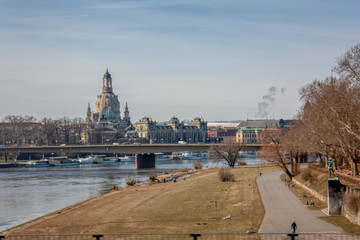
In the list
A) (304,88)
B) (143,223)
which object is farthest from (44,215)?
(304,88)

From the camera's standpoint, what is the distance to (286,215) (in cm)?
3988

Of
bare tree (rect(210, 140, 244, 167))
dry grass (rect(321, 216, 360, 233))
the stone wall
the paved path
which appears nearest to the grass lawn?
dry grass (rect(321, 216, 360, 233))

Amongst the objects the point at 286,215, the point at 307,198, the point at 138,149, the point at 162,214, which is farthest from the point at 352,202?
the point at 138,149

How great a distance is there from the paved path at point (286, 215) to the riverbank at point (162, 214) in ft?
2.62

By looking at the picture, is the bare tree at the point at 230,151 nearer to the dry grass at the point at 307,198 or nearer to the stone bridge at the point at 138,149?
the stone bridge at the point at 138,149

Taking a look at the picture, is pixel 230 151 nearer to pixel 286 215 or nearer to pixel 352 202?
Answer: pixel 286 215

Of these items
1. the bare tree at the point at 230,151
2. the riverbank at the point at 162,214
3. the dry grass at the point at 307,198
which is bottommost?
the riverbank at the point at 162,214

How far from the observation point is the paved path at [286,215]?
3397 cm

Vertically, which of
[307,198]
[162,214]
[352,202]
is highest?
[352,202]

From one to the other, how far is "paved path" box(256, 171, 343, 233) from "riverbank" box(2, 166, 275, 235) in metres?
0.80

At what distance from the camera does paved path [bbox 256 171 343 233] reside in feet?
111

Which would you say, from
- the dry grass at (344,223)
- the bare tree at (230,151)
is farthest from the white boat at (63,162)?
the dry grass at (344,223)

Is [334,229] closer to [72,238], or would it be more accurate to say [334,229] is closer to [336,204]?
[336,204]

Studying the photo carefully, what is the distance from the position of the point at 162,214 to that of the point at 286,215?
10.1 m
